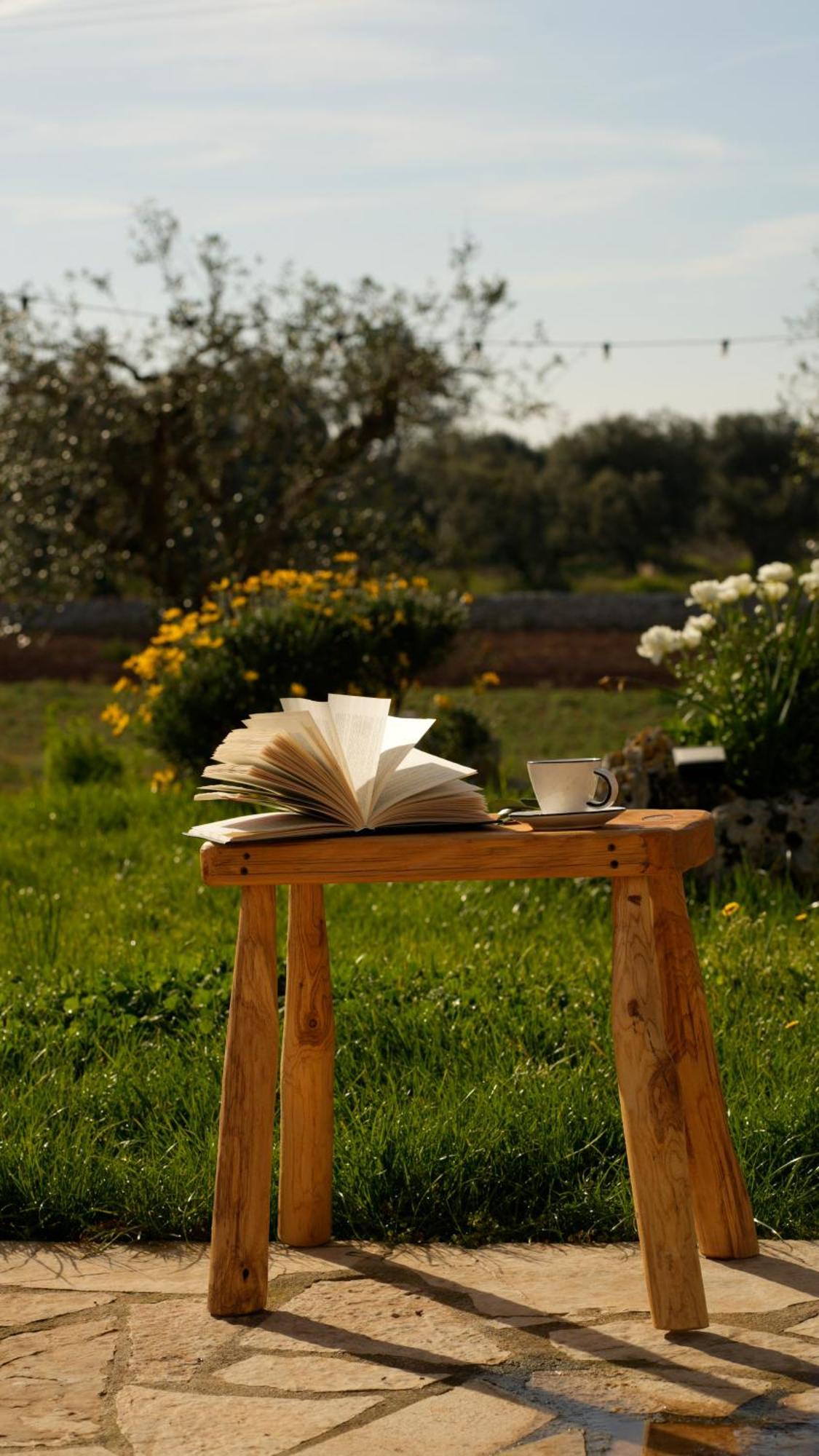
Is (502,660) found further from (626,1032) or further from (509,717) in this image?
(626,1032)

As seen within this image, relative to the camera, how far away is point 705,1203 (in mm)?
2980

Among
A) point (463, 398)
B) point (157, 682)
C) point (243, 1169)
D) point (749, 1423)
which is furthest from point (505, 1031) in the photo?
point (463, 398)

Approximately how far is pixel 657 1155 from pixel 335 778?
2.77 ft

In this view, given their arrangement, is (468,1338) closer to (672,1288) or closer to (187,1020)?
(672,1288)

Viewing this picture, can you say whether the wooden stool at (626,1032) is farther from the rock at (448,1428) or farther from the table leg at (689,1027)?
the rock at (448,1428)

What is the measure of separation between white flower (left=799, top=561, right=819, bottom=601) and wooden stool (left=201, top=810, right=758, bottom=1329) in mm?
3460

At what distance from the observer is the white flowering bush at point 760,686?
6316 mm

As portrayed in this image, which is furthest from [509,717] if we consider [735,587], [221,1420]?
[221,1420]

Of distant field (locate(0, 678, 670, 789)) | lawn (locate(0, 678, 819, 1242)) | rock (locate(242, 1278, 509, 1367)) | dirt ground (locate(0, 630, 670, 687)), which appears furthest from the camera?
dirt ground (locate(0, 630, 670, 687))

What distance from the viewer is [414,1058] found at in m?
3.88

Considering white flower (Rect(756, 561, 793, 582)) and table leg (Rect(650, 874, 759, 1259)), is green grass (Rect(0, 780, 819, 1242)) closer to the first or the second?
table leg (Rect(650, 874, 759, 1259))

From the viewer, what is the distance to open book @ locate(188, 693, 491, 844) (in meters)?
2.80

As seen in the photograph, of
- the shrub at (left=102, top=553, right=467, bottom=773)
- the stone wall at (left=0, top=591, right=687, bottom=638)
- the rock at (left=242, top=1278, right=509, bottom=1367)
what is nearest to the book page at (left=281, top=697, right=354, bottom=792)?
the rock at (left=242, top=1278, right=509, bottom=1367)

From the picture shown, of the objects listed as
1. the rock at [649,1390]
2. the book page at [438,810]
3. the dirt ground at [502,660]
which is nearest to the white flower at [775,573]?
the book page at [438,810]
